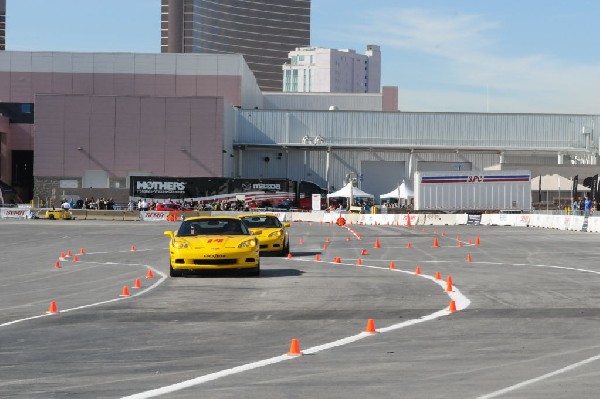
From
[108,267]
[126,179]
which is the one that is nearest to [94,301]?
[108,267]

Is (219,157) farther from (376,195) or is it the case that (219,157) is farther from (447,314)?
(447,314)

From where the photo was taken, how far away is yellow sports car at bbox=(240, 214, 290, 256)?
29508 mm

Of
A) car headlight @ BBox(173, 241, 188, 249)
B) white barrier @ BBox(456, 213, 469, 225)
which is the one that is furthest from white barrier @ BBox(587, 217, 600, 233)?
car headlight @ BBox(173, 241, 188, 249)

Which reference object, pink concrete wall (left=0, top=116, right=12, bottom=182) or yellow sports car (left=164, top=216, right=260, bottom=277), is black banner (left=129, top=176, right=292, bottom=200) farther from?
yellow sports car (left=164, top=216, right=260, bottom=277)

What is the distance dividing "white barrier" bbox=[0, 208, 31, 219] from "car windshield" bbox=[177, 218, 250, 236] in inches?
2114

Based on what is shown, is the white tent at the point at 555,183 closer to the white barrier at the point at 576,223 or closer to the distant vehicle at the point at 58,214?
the white barrier at the point at 576,223

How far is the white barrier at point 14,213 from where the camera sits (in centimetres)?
7381

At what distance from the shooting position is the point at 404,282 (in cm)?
2008

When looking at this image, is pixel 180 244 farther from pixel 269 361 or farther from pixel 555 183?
pixel 555 183

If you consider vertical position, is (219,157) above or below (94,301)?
above

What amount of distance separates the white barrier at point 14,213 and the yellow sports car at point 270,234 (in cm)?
4704

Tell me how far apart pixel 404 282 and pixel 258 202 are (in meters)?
62.4

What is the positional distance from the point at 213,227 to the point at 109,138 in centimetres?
6843

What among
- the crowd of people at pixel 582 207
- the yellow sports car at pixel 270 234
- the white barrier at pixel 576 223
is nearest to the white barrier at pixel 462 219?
the crowd of people at pixel 582 207
